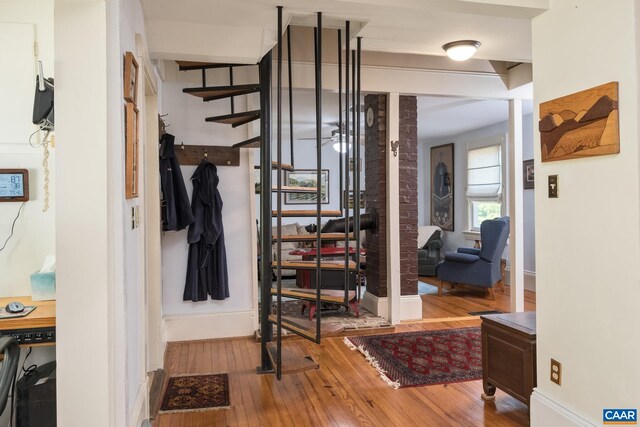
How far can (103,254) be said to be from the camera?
1534 mm

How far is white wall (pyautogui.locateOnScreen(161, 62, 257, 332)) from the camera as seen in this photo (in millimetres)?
3879

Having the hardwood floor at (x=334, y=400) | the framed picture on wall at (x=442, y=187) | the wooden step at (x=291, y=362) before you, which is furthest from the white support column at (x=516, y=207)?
the framed picture on wall at (x=442, y=187)

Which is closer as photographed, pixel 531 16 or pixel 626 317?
pixel 626 317

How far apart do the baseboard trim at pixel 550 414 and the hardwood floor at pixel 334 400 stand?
0.74ft

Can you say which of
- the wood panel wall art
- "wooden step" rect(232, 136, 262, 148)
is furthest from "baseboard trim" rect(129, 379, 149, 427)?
the wood panel wall art

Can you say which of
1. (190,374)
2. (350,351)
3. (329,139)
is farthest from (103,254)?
(329,139)

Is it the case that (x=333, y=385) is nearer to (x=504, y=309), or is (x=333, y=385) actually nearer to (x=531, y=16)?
(x=531, y=16)

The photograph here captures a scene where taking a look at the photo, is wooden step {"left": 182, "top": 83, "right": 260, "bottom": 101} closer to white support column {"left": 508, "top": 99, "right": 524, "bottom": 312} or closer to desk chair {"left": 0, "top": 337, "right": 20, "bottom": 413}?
desk chair {"left": 0, "top": 337, "right": 20, "bottom": 413}

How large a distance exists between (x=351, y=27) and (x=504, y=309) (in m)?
3.76

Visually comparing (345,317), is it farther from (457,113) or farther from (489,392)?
(457,113)

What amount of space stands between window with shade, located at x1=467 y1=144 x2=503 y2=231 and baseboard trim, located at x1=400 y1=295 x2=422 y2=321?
2.99 metres

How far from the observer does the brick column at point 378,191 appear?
4434 mm

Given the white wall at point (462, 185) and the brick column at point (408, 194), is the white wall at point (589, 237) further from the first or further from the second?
the white wall at point (462, 185)

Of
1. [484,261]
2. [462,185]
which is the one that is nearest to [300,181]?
[462,185]
